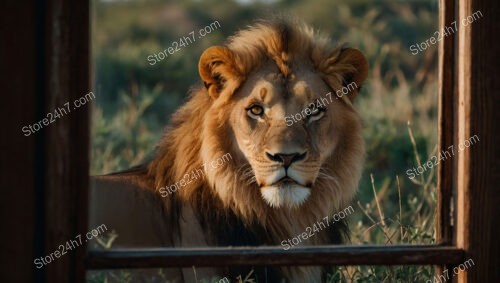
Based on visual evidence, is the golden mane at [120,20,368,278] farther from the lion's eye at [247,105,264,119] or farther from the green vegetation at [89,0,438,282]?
A: the green vegetation at [89,0,438,282]

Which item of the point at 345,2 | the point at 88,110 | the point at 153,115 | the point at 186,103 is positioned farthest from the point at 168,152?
the point at 345,2

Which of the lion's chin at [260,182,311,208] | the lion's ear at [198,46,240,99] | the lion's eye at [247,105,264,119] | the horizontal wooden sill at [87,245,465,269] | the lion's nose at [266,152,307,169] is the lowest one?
the horizontal wooden sill at [87,245,465,269]

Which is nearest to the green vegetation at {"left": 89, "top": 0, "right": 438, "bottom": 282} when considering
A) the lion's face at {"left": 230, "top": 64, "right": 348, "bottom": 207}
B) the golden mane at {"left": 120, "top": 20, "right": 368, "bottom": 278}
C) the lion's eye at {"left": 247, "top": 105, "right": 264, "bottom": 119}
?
the golden mane at {"left": 120, "top": 20, "right": 368, "bottom": 278}

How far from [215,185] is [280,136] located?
41cm

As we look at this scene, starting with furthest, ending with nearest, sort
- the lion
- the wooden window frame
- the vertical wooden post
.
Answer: the lion
the vertical wooden post
the wooden window frame

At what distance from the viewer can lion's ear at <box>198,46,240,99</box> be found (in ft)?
14.0

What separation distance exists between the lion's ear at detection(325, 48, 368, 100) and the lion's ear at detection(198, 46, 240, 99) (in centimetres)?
44

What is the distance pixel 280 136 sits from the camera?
404 cm

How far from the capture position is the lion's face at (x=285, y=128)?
400 centimetres

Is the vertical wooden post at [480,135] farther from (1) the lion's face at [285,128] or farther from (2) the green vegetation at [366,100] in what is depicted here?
(1) the lion's face at [285,128]

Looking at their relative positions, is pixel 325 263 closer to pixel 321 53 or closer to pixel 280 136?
pixel 280 136
